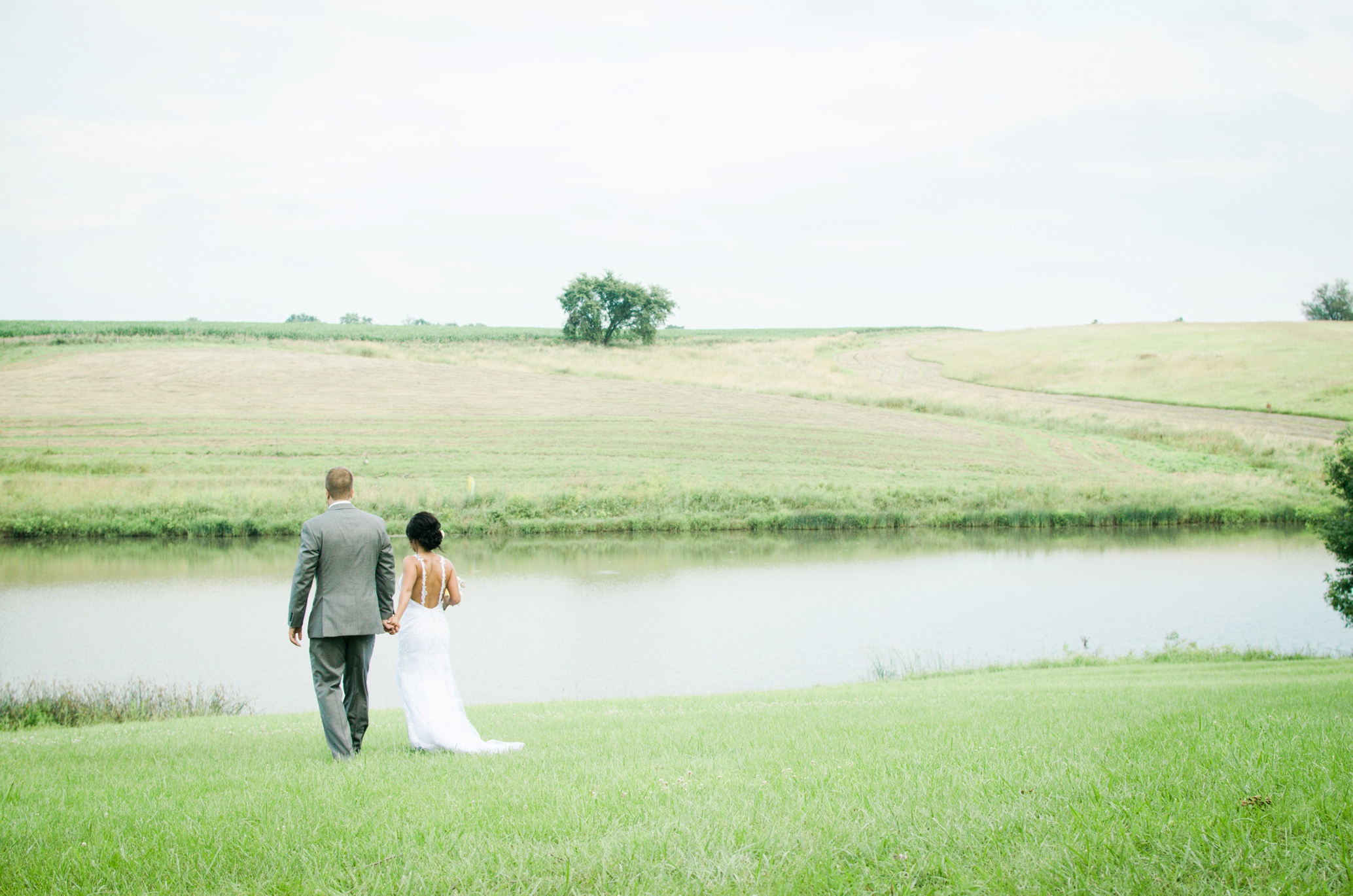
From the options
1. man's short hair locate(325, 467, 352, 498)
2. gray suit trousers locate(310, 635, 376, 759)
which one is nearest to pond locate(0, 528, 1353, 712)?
gray suit trousers locate(310, 635, 376, 759)

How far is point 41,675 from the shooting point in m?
15.7

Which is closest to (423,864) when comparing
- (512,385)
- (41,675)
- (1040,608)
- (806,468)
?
(41,675)

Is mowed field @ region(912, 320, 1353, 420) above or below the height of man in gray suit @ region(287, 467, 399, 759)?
above

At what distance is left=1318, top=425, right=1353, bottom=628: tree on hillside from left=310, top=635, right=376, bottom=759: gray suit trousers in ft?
53.3

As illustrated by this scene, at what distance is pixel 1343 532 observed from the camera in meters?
15.6

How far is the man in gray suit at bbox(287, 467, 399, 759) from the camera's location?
6758 millimetres

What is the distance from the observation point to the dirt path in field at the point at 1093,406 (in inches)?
1841

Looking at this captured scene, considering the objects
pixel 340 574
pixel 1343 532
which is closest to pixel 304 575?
pixel 340 574

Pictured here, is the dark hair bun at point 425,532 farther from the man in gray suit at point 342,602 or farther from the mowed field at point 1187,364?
the mowed field at point 1187,364

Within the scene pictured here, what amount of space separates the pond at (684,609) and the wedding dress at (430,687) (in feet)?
24.7

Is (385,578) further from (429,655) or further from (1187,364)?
(1187,364)

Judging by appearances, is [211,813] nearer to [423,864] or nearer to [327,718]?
[423,864]

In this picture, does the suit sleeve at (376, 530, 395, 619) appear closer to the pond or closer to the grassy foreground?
the grassy foreground

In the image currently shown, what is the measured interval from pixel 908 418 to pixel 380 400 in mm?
29999
